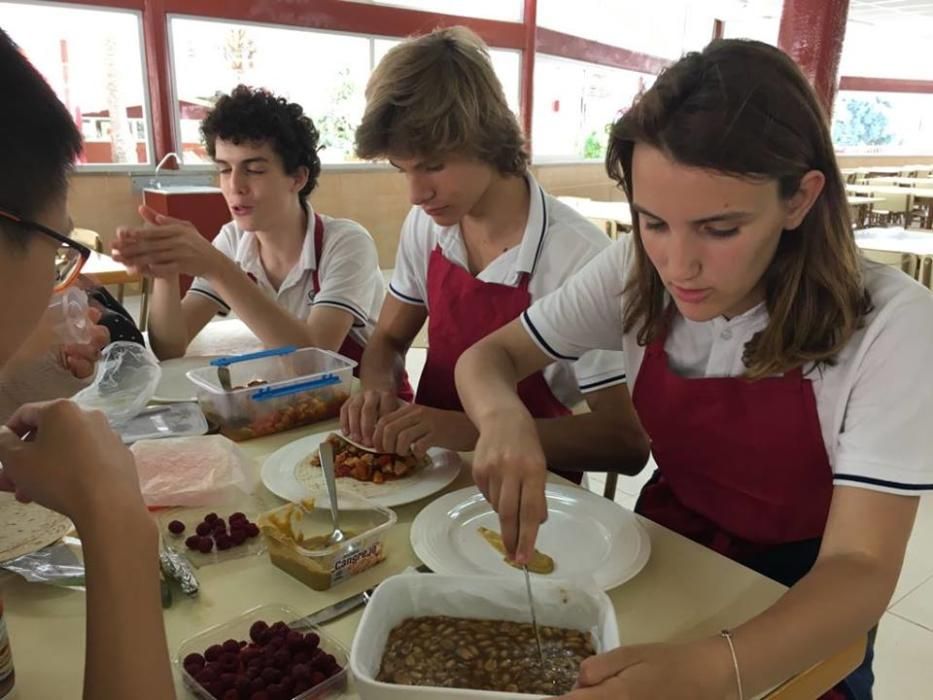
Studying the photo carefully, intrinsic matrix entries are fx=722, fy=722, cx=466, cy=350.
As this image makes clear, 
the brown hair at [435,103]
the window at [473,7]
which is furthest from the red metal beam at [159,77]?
the brown hair at [435,103]

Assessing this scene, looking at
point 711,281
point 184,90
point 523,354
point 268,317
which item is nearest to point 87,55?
point 184,90

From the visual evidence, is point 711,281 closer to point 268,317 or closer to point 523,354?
point 523,354

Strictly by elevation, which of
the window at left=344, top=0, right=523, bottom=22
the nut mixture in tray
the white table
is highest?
the window at left=344, top=0, right=523, bottom=22

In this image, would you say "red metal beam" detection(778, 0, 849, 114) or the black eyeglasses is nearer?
the black eyeglasses

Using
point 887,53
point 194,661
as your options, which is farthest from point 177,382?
point 887,53

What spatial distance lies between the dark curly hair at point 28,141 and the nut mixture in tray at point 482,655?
55cm

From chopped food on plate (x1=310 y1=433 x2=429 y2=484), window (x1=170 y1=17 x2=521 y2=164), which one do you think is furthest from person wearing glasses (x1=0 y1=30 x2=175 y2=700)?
window (x1=170 y1=17 x2=521 y2=164)

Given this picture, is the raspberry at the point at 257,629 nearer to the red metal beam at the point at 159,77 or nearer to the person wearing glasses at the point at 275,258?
the person wearing glasses at the point at 275,258

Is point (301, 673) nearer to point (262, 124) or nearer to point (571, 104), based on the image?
point (262, 124)

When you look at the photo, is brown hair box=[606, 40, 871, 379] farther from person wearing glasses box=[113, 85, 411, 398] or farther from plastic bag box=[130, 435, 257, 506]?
person wearing glasses box=[113, 85, 411, 398]

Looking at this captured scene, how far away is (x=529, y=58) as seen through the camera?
812cm

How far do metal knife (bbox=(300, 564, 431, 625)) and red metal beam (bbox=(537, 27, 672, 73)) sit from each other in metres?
7.66

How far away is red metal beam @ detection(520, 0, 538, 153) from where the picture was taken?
26.1 ft

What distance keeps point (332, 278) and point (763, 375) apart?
52.7 inches
